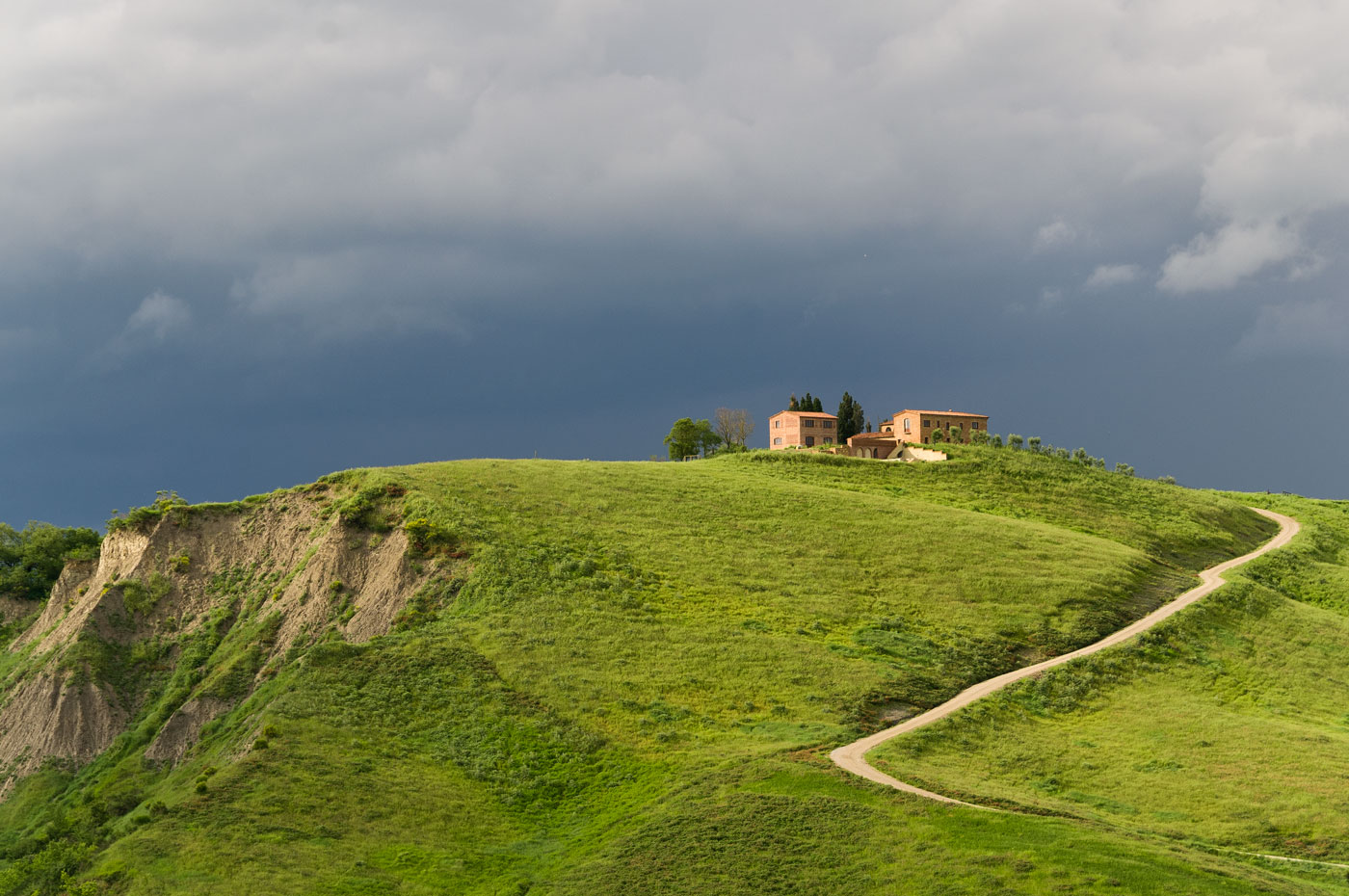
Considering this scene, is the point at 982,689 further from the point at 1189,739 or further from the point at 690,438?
the point at 690,438

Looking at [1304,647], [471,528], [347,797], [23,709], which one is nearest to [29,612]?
[23,709]

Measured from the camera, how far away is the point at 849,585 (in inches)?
2598

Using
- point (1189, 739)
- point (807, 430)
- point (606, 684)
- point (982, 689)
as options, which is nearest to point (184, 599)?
point (606, 684)

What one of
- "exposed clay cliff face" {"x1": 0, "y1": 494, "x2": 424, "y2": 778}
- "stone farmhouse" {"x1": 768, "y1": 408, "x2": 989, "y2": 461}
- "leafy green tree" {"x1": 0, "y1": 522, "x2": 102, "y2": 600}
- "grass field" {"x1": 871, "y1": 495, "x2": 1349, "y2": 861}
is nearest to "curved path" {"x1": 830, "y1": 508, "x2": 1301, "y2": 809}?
"grass field" {"x1": 871, "y1": 495, "x2": 1349, "y2": 861}

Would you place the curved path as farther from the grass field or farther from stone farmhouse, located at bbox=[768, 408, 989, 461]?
stone farmhouse, located at bbox=[768, 408, 989, 461]

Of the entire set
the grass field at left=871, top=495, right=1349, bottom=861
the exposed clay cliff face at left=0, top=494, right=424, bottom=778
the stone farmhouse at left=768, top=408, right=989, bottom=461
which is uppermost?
the stone farmhouse at left=768, top=408, right=989, bottom=461

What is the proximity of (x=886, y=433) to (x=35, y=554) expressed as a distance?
91004mm

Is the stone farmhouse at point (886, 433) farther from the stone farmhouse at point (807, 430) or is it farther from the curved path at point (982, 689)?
the curved path at point (982, 689)

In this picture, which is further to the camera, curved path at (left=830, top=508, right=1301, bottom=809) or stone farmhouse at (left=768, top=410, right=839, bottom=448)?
stone farmhouse at (left=768, top=410, right=839, bottom=448)

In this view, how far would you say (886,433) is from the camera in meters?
123

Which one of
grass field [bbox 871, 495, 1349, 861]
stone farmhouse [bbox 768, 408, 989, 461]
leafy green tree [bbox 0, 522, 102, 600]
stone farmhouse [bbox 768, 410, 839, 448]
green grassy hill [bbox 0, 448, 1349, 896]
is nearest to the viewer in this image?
green grassy hill [bbox 0, 448, 1349, 896]

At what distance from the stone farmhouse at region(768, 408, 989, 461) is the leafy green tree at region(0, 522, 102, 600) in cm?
7522

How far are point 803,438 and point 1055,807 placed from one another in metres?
83.7

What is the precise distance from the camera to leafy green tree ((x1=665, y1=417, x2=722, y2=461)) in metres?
135
